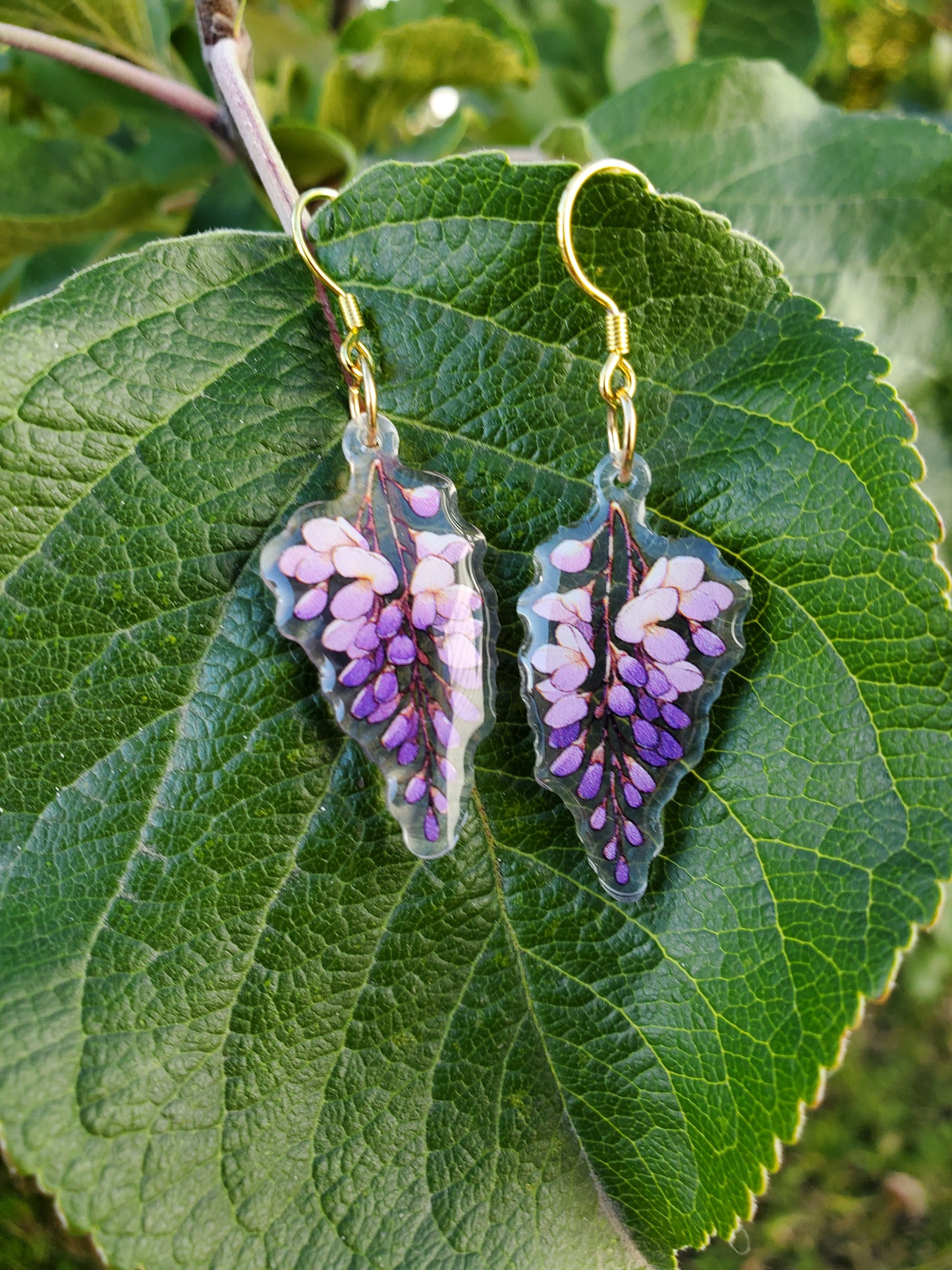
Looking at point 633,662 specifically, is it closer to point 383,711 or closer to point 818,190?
point 383,711

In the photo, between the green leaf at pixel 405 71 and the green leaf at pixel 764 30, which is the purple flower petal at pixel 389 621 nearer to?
the green leaf at pixel 405 71

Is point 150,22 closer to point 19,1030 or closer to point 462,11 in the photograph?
point 462,11

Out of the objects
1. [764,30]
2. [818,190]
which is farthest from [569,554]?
[764,30]

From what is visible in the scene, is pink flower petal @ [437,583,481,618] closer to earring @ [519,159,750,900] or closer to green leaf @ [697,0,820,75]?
earring @ [519,159,750,900]

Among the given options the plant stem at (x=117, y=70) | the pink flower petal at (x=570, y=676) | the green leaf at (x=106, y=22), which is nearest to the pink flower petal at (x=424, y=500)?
the pink flower petal at (x=570, y=676)

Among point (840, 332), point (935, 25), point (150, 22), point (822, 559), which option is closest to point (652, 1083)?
point (822, 559)
